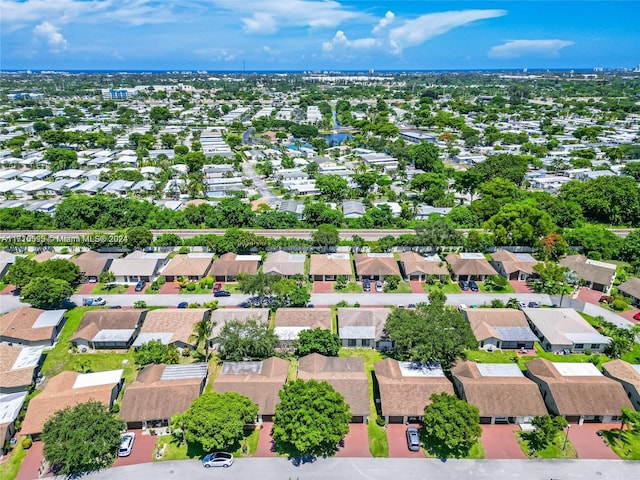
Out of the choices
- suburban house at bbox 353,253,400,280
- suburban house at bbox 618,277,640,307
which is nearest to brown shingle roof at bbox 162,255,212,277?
suburban house at bbox 353,253,400,280

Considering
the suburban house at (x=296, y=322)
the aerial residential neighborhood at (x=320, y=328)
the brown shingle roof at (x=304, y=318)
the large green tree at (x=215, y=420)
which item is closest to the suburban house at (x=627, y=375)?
the aerial residential neighborhood at (x=320, y=328)

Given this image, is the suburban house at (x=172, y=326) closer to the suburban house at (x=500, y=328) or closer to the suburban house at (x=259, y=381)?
the suburban house at (x=259, y=381)

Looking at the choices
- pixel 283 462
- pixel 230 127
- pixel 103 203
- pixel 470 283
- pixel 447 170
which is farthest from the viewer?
pixel 230 127

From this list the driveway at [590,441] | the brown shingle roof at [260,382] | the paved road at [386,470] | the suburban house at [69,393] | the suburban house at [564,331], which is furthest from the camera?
the suburban house at [564,331]

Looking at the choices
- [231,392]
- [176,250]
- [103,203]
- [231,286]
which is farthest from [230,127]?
[231,392]

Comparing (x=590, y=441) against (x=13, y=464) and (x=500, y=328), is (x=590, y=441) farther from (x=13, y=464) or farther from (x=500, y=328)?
(x=13, y=464)

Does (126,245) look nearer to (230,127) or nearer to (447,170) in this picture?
(447,170)
